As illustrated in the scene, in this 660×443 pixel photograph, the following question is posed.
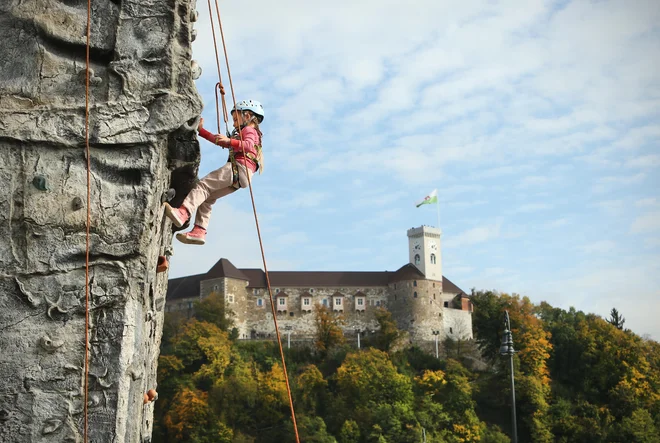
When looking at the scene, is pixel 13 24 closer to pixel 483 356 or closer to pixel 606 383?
pixel 606 383

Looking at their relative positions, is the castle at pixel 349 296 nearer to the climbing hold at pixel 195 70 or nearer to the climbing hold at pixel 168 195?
the climbing hold at pixel 168 195

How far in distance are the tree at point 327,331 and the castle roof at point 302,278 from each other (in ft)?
16.7

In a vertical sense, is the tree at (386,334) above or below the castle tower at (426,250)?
below

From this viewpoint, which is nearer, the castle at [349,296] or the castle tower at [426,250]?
the castle at [349,296]

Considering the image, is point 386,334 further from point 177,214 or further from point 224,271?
point 177,214

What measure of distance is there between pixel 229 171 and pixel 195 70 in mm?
1167

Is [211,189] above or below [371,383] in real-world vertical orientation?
above

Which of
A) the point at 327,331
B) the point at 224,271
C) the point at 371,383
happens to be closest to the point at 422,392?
the point at 371,383

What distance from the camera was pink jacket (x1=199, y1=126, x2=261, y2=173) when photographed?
8.48 metres

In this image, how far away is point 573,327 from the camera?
232 feet

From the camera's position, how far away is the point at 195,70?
7.71 meters

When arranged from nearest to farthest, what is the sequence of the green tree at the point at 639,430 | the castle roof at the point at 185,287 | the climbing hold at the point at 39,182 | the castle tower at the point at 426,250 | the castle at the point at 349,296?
the climbing hold at the point at 39,182 → the green tree at the point at 639,430 → the castle at the point at 349,296 → the castle roof at the point at 185,287 → the castle tower at the point at 426,250

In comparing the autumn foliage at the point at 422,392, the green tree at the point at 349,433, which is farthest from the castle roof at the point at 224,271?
the green tree at the point at 349,433

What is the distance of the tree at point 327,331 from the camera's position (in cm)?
7749
